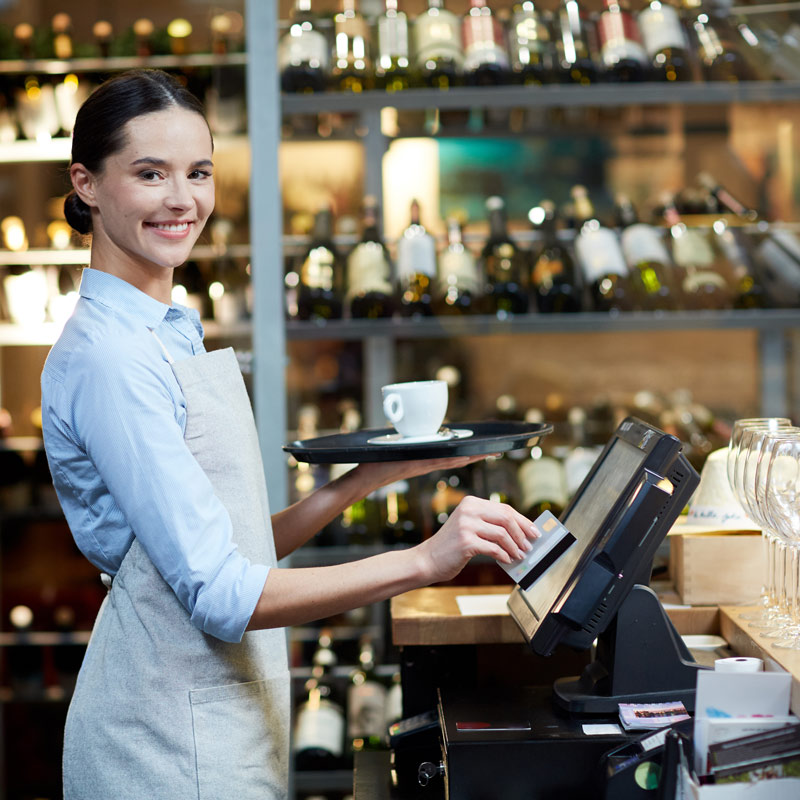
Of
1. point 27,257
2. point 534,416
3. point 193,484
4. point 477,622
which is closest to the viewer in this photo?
point 193,484

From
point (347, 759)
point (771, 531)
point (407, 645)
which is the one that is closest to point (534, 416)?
point (347, 759)

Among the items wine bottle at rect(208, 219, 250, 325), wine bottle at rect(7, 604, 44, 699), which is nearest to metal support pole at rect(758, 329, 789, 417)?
wine bottle at rect(208, 219, 250, 325)

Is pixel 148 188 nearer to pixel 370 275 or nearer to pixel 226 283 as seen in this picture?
pixel 370 275

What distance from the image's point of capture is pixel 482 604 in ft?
4.37

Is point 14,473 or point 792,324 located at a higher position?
point 792,324

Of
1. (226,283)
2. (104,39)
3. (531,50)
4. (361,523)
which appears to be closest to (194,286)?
(226,283)

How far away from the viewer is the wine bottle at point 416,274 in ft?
8.15

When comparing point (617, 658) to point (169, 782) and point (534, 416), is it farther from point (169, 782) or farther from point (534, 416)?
point (534, 416)

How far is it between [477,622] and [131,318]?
1.88ft

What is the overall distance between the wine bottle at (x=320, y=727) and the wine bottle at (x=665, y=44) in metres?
1.81

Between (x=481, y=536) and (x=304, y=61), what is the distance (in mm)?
1841

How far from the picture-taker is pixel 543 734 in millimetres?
980

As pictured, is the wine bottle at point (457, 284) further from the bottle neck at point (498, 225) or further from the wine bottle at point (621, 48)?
the wine bottle at point (621, 48)

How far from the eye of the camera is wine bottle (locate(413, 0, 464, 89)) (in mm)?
2465
